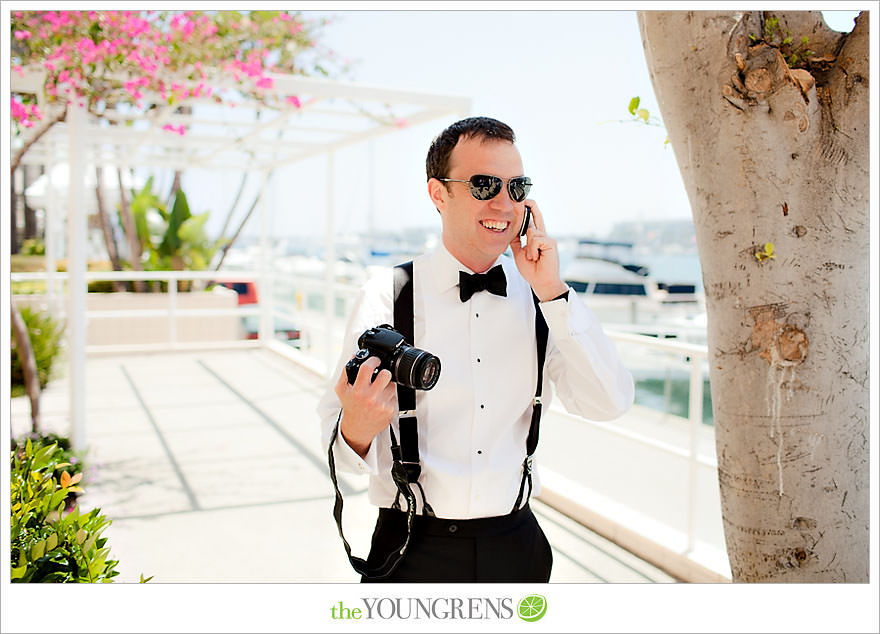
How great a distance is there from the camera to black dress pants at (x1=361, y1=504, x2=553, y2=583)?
1.55 meters

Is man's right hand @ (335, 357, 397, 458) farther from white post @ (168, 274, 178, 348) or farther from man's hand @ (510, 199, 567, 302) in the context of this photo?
white post @ (168, 274, 178, 348)

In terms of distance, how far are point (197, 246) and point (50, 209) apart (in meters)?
2.11

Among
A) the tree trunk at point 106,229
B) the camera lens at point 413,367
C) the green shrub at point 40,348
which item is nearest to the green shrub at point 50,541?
the camera lens at point 413,367

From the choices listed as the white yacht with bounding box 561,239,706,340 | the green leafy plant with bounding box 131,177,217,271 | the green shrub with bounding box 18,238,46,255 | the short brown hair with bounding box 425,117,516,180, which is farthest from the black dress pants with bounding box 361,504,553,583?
the white yacht with bounding box 561,239,706,340

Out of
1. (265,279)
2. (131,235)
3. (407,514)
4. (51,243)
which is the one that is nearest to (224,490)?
(407,514)

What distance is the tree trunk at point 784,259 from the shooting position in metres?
1.48

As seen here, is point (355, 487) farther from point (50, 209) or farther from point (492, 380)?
point (50, 209)

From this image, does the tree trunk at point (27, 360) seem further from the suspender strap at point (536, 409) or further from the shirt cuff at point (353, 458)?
the suspender strap at point (536, 409)

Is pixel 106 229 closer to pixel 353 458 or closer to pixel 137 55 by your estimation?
pixel 137 55

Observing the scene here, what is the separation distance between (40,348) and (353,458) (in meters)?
5.85

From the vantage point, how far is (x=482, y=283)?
158 centimetres

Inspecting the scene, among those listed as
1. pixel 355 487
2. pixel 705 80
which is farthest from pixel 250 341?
pixel 705 80

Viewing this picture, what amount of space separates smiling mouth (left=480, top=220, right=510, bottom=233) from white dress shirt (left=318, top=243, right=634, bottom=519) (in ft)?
0.39

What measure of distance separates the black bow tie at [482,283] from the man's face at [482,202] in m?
0.04
